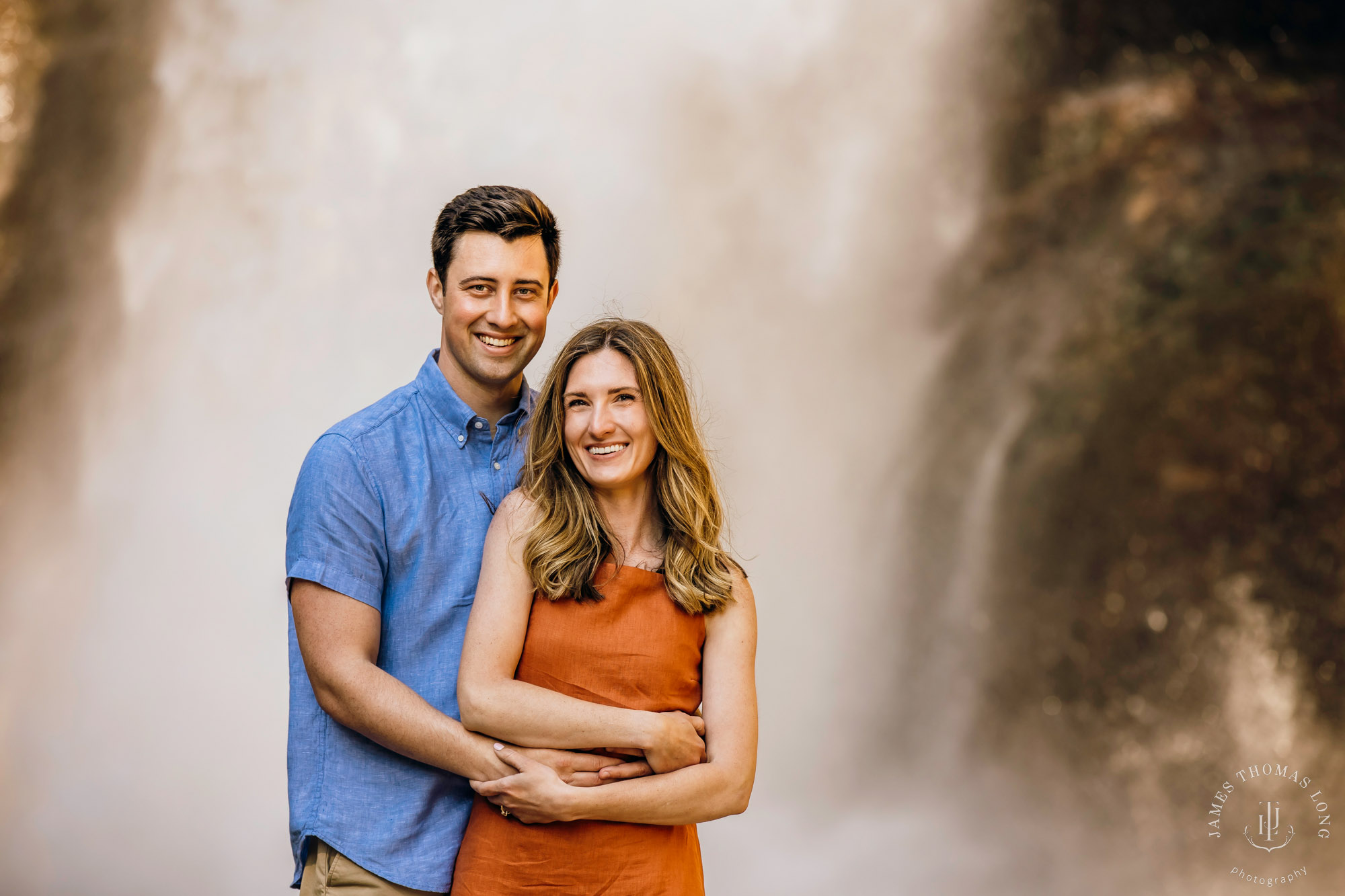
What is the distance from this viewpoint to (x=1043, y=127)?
5273mm

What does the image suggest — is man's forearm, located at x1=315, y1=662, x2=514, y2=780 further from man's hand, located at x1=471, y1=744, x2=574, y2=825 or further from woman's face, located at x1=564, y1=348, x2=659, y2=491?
woman's face, located at x1=564, y1=348, x2=659, y2=491

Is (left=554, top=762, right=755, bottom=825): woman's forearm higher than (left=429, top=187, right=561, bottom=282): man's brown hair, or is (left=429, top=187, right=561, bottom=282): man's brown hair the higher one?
(left=429, top=187, right=561, bottom=282): man's brown hair

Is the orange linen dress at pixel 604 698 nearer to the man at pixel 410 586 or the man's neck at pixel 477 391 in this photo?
the man at pixel 410 586

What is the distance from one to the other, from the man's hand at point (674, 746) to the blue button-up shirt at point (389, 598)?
37cm

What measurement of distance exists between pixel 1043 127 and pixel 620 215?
2.20m

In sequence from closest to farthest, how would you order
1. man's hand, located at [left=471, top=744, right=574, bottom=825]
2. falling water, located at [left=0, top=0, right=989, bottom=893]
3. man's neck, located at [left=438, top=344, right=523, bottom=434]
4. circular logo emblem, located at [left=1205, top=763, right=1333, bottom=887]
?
man's hand, located at [left=471, top=744, right=574, bottom=825], man's neck, located at [left=438, top=344, right=523, bottom=434], circular logo emblem, located at [left=1205, top=763, right=1333, bottom=887], falling water, located at [left=0, top=0, right=989, bottom=893]

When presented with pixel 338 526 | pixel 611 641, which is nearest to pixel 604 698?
pixel 611 641

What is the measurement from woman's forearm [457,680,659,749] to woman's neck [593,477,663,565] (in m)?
0.28

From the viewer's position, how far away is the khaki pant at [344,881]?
162 centimetres

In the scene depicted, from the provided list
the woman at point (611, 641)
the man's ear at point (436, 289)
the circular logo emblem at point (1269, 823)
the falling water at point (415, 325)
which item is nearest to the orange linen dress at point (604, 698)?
the woman at point (611, 641)

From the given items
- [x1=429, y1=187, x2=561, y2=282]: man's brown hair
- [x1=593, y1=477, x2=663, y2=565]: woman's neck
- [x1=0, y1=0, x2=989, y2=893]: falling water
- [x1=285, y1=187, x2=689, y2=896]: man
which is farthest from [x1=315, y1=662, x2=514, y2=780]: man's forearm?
[x1=0, y1=0, x2=989, y2=893]: falling water

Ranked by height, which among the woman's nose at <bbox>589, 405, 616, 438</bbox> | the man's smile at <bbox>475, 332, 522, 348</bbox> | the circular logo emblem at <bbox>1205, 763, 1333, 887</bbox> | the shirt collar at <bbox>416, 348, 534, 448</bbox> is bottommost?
the circular logo emblem at <bbox>1205, 763, 1333, 887</bbox>

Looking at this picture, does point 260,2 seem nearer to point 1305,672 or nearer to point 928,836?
point 928,836

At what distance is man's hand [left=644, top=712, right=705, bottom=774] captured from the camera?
5.01 feet
